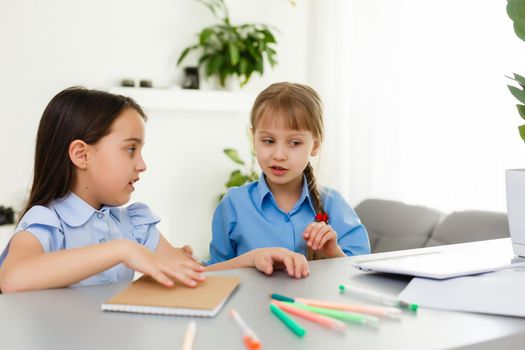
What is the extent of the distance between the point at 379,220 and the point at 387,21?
1.31 metres

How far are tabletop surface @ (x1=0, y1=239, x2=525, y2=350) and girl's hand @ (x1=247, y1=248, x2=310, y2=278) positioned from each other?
9 centimetres

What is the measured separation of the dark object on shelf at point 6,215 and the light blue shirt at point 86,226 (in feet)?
6.55

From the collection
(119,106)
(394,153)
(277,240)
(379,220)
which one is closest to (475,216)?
(379,220)

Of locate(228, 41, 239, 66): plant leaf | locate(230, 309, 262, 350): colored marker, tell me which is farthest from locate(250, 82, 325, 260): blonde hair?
locate(228, 41, 239, 66): plant leaf

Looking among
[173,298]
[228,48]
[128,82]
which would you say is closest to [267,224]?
[173,298]

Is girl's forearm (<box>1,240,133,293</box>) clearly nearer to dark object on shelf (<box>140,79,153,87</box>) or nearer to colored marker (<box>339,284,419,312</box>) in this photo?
colored marker (<box>339,284,419,312</box>)

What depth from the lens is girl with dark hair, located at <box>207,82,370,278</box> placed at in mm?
1624

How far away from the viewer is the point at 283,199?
1710 mm

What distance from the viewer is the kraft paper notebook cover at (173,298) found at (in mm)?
757

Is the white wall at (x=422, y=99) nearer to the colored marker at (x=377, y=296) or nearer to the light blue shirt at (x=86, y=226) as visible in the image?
the light blue shirt at (x=86, y=226)

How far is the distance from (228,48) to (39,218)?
9.30ft

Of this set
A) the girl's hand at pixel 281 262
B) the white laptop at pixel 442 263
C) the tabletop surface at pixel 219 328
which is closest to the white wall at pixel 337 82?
the white laptop at pixel 442 263

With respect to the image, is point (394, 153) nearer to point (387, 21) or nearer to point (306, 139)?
point (387, 21)

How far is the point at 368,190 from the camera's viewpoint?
3887mm
